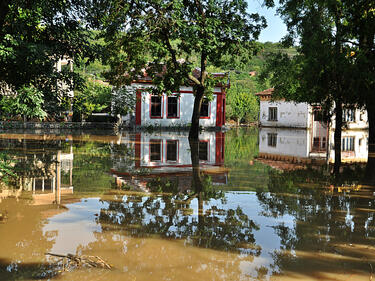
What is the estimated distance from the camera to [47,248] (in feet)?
13.3

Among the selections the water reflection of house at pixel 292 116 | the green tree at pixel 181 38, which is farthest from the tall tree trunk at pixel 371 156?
the water reflection of house at pixel 292 116

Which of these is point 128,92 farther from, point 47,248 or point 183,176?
point 47,248

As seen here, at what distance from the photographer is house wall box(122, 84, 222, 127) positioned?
30328 millimetres

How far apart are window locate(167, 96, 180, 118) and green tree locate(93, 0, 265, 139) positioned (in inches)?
390

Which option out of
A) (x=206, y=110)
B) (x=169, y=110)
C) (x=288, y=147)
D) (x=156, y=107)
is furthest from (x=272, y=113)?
(x=288, y=147)

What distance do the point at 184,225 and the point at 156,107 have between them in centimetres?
2628

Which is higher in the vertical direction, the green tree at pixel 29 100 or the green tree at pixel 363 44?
the green tree at pixel 363 44

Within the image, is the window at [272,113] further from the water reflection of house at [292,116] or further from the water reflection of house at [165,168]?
the water reflection of house at [165,168]

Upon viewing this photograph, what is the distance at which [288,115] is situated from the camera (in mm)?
43188

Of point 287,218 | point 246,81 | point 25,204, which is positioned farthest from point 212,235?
point 246,81

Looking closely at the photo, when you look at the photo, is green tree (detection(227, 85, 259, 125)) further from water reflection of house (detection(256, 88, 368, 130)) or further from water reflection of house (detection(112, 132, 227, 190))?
water reflection of house (detection(112, 132, 227, 190))

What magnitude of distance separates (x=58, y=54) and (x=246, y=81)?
6186cm

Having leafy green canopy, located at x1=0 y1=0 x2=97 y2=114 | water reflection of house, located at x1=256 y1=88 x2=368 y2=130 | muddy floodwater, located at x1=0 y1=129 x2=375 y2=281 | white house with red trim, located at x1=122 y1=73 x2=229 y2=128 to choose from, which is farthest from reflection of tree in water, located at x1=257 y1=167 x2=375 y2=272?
water reflection of house, located at x1=256 y1=88 x2=368 y2=130

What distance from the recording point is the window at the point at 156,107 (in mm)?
30750
